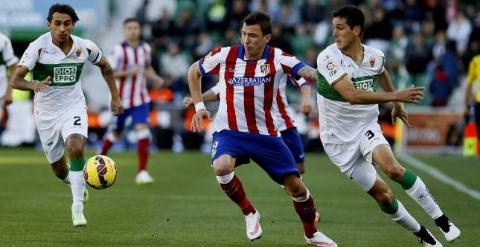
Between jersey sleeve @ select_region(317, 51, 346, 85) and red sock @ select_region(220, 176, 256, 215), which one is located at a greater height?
jersey sleeve @ select_region(317, 51, 346, 85)

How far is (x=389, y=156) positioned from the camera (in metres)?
9.31

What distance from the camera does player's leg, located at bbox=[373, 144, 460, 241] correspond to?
9.30 metres

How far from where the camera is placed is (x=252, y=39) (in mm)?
9688

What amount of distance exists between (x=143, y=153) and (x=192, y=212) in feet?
13.8

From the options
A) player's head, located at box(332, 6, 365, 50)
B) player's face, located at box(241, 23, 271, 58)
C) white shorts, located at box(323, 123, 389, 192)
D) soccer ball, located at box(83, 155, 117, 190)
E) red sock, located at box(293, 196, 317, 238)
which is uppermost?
player's head, located at box(332, 6, 365, 50)

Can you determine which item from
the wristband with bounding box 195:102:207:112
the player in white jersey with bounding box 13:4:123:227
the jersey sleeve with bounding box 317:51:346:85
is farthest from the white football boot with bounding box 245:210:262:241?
the player in white jersey with bounding box 13:4:123:227

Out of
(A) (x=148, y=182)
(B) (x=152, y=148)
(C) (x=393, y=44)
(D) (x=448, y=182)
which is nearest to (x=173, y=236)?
(A) (x=148, y=182)

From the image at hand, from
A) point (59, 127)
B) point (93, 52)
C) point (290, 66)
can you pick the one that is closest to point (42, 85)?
point (59, 127)

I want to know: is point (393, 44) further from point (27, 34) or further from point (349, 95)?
point (349, 95)

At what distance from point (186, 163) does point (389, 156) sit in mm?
12708

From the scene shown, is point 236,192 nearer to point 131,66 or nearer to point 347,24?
point 347,24

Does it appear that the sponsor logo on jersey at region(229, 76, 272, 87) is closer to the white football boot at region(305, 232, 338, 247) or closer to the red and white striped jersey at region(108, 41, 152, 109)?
the white football boot at region(305, 232, 338, 247)

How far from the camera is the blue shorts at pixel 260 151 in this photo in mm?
9727

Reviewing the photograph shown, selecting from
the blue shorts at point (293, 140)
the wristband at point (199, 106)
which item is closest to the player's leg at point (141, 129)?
the blue shorts at point (293, 140)
